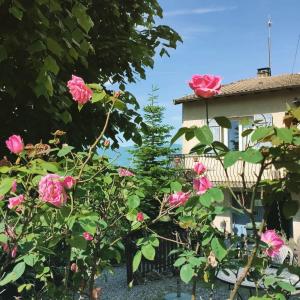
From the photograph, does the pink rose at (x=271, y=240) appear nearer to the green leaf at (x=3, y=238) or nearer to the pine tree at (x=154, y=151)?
the green leaf at (x=3, y=238)

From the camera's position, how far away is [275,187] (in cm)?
208

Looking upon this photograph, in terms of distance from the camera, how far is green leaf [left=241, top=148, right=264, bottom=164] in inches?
60.4

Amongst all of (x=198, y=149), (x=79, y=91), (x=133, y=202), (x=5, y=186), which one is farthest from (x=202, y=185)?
(x=5, y=186)

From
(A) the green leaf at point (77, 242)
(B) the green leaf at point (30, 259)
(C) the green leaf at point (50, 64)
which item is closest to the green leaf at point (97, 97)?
(A) the green leaf at point (77, 242)

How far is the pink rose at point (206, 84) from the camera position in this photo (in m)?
1.72

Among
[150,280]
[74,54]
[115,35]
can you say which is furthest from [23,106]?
[150,280]

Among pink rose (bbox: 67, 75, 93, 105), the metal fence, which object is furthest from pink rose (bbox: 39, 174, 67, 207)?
the metal fence

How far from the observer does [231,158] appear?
1.57 m

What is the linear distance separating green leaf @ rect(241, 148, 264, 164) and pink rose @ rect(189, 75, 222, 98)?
30 centimetres

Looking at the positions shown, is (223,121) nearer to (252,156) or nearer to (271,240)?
(252,156)

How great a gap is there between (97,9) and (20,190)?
421 cm

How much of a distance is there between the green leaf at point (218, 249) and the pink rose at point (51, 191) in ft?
2.52

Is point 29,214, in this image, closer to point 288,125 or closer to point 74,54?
point 288,125

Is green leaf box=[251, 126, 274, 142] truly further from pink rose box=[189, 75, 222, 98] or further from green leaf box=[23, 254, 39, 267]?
green leaf box=[23, 254, 39, 267]
